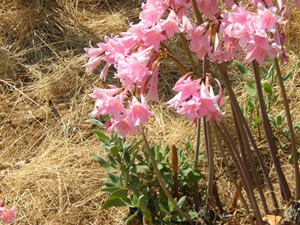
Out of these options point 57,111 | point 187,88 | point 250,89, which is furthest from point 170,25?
point 57,111

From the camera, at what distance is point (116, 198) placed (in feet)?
5.06

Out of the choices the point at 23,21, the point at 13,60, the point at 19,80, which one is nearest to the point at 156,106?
the point at 19,80

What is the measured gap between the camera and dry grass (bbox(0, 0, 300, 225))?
2275 mm

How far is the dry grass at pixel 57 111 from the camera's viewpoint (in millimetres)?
2275

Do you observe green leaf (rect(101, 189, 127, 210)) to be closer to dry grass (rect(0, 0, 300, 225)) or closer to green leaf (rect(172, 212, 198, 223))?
green leaf (rect(172, 212, 198, 223))

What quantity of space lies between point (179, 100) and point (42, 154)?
1.95 metres

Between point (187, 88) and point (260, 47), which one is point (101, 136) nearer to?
point (187, 88)


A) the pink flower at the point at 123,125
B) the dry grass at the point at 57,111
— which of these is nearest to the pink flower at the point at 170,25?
the pink flower at the point at 123,125

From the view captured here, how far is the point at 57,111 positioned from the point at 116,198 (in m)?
1.70

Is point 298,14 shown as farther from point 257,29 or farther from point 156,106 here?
point 257,29

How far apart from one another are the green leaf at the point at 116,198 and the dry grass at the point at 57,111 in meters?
0.57

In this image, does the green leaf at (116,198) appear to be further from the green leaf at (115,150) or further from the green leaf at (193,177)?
the green leaf at (193,177)

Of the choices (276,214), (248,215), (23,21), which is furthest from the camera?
(23,21)

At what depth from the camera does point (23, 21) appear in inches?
154
